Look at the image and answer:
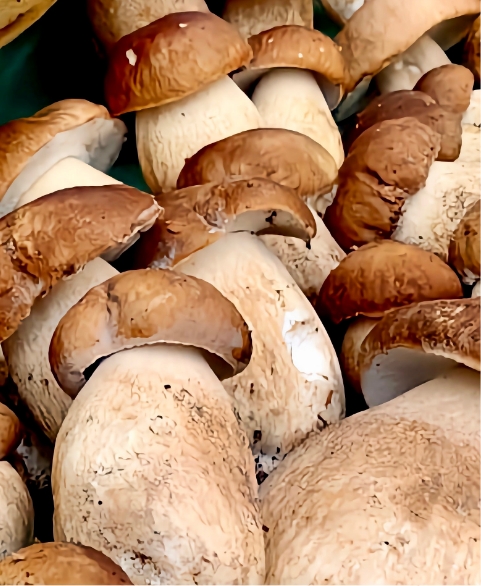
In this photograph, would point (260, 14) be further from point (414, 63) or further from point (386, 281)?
point (386, 281)

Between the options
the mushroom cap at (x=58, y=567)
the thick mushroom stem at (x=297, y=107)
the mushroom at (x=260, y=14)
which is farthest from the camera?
the mushroom at (x=260, y=14)

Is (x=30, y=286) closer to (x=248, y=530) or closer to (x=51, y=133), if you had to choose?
(x=51, y=133)

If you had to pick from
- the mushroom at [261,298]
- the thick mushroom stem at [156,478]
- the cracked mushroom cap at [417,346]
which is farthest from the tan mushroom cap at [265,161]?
the thick mushroom stem at [156,478]

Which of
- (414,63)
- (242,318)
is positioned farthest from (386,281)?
(414,63)

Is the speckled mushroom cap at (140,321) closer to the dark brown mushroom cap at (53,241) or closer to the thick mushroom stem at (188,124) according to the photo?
the dark brown mushroom cap at (53,241)

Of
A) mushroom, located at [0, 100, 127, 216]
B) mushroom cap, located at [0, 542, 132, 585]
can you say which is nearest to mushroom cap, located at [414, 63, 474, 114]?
mushroom, located at [0, 100, 127, 216]

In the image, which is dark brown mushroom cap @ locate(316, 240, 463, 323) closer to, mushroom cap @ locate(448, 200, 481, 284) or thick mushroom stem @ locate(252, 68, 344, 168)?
mushroom cap @ locate(448, 200, 481, 284)
